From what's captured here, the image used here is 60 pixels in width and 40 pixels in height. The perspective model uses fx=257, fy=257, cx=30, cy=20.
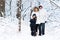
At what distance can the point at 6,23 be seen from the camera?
13273 mm

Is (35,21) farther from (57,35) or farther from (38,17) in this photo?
(57,35)

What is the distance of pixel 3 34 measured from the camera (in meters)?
11.7

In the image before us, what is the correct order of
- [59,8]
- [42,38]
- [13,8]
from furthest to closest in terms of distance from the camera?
[13,8], [59,8], [42,38]

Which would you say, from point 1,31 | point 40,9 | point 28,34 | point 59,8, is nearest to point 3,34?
point 1,31

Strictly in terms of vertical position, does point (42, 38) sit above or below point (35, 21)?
below

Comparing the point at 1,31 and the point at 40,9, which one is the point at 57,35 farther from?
the point at 1,31

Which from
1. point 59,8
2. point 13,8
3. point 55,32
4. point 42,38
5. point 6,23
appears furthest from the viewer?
point 13,8

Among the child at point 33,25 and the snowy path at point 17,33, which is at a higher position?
the child at point 33,25

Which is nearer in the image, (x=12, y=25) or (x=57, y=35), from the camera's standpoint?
(x=57, y=35)

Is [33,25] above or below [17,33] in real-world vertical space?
above

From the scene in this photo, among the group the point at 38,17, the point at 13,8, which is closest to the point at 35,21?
the point at 38,17

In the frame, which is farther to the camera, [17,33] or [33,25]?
[17,33]

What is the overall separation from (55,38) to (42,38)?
576 mm

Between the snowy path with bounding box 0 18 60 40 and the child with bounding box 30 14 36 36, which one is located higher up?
the child with bounding box 30 14 36 36
